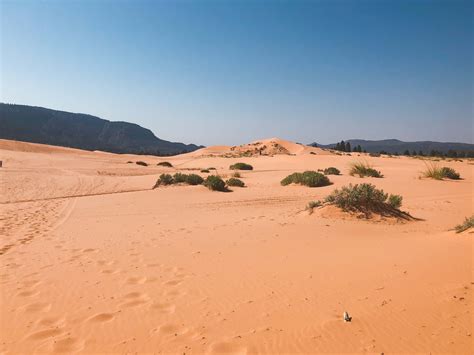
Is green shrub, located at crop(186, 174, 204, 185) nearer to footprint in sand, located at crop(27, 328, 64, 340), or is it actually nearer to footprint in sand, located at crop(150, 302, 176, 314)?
footprint in sand, located at crop(150, 302, 176, 314)

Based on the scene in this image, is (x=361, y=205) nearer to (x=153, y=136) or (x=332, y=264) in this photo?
(x=332, y=264)

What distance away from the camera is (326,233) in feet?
22.8

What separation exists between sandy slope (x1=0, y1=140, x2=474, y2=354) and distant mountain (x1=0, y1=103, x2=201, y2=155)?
7832 cm

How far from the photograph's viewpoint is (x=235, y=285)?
4301mm

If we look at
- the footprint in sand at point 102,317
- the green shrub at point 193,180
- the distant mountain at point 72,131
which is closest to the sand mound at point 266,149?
the distant mountain at point 72,131

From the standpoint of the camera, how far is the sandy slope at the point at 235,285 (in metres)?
3.05

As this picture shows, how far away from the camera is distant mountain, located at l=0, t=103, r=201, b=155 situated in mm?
93556

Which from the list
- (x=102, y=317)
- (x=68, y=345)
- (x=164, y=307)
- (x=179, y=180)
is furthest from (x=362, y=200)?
(x=179, y=180)

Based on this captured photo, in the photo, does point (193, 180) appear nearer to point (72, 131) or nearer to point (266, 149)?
point (266, 149)

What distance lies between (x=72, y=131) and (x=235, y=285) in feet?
388

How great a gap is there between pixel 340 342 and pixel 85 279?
10.9 ft

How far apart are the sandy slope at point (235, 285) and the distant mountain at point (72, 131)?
7832cm

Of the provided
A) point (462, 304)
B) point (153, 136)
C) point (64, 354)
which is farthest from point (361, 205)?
point (153, 136)

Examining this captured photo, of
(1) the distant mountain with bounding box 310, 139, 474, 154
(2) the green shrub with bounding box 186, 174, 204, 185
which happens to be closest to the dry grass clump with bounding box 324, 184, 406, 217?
(2) the green shrub with bounding box 186, 174, 204, 185
